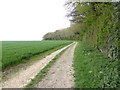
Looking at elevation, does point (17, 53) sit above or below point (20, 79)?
above

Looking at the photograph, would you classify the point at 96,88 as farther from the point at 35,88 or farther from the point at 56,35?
the point at 56,35

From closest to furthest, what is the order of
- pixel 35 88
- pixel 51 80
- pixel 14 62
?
pixel 35 88 → pixel 51 80 → pixel 14 62

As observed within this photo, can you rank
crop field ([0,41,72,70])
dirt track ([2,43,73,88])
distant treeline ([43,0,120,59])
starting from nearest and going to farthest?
dirt track ([2,43,73,88])
distant treeline ([43,0,120,59])
crop field ([0,41,72,70])

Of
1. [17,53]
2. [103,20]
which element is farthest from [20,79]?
[17,53]

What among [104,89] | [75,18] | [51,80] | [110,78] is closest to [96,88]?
[104,89]

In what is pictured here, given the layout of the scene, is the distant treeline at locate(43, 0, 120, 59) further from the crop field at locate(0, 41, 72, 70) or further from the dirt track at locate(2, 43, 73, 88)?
the crop field at locate(0, 41, 72, 70)

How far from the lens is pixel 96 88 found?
3803mm

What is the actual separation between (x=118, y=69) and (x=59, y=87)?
240cm

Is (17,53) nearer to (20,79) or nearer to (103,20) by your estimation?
(20,79)

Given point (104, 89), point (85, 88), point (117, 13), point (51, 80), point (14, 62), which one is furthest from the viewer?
point (14, 62)

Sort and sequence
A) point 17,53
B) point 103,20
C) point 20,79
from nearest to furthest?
1. point 20,79
2. point 103,20
3. point 17,53

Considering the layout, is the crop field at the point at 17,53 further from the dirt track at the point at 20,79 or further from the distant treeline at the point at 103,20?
the distant treeline at the point at 103,20

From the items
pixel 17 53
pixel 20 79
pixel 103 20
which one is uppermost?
pixel 103 20

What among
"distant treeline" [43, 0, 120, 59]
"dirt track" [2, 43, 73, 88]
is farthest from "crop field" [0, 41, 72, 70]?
"distant treeline" [43, 0, 120, 59]
